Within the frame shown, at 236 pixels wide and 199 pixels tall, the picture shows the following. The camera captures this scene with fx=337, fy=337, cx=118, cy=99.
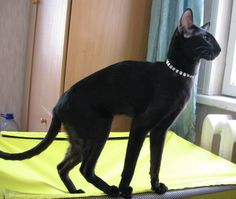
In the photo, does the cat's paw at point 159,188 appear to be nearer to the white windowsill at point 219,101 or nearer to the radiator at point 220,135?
the radiator at point 220,135

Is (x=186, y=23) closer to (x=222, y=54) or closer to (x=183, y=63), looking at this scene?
(x=183, y=63)

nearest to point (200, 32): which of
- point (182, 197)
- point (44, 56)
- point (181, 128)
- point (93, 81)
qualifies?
point (93, 81)

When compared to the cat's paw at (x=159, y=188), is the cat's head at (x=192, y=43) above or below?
above

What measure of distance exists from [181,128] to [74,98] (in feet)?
2.76

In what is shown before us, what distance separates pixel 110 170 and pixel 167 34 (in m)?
0.79

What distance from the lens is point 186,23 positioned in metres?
0.83

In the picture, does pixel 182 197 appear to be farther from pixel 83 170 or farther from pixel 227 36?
pixel 227 36

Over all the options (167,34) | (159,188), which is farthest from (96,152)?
(167,34)

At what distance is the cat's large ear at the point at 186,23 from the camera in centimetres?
82

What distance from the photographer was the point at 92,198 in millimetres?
802

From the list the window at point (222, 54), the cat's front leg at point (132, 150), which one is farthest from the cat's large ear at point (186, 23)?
the window at point (222, 54)

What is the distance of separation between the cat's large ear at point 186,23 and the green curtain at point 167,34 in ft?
2.25

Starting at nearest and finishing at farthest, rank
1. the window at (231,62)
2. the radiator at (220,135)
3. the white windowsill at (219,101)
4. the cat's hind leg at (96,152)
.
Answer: the cat's hind leg at (96,152) → the radiator at (220,135) → the white windowsill at (219,101) → the window at (231,62)

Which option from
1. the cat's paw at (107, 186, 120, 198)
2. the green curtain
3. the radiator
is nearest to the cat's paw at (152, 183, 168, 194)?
the cat's paw at (107, 186, 120, 198)
